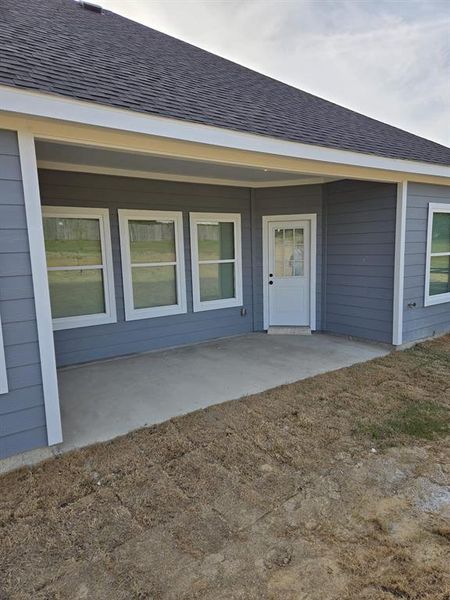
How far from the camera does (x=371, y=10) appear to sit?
7957 millimetres

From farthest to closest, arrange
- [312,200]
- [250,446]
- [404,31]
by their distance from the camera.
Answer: [404,31], [312,200], [250,446]

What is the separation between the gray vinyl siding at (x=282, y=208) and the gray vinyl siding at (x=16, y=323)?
4.52m

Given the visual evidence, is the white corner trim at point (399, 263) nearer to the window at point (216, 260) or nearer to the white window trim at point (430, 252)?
the white window trim at point (430, 252)

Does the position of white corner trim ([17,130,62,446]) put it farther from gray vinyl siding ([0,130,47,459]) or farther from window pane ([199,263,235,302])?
window pane ([199,263,235,302])

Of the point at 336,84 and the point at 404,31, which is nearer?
the point at 404,31

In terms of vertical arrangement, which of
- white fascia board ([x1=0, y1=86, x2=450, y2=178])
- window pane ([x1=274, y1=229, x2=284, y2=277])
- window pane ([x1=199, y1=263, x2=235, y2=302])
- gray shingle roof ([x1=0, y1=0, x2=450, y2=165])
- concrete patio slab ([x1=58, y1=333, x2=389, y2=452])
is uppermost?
gray shingle roof ([x1=0, y1=0, x2=450, y2=165])

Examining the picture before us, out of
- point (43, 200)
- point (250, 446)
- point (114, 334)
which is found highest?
point (43, 200)

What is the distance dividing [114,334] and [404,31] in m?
9.79

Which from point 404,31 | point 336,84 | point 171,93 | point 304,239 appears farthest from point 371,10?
point 171,93

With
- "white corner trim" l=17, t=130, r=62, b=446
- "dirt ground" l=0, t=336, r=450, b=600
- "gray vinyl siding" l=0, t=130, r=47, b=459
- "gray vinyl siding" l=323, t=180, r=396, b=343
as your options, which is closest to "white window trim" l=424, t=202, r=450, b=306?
"gray vinyl siding" l=323, t=180, r=396, b=343

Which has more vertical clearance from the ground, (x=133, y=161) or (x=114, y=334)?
(x=133, y=161)

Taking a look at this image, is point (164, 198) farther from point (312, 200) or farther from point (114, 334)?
point (312, 200)

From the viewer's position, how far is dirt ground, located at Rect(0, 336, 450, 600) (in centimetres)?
171

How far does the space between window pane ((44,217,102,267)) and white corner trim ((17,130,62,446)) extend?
2.31 meters
